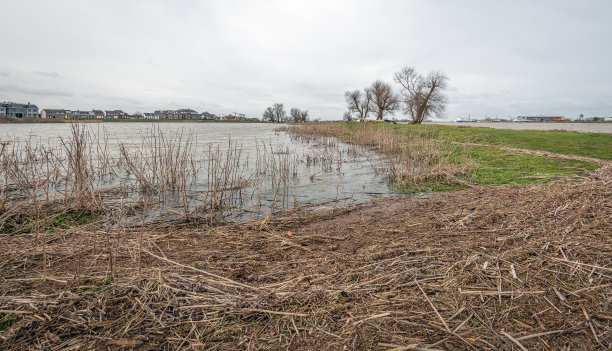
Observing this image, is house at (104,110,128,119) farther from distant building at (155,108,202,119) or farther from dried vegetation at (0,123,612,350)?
dried vegetation at (0,123,612,350)

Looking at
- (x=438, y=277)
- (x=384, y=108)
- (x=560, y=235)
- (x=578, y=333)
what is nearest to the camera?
(x=578, y=333)

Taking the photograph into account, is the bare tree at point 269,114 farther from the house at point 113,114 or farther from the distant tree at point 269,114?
the house at point 113,114

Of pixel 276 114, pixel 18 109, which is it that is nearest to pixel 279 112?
pixel 276 114

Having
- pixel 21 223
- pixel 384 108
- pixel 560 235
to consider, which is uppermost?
pixel 384 108

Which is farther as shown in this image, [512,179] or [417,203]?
[512,179]

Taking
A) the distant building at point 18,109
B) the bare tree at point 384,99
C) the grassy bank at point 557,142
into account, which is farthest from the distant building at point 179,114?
the grassy bank at point 557,142

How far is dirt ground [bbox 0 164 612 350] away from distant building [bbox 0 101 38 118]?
12540 centimetres

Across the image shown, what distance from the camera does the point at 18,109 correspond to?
9275 cm

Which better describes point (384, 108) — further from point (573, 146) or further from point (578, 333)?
point (578, 333)

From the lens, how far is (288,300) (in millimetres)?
2680

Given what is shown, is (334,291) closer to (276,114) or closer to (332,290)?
(332,290)

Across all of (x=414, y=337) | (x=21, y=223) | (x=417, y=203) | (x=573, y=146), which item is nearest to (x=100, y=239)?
(x=21, y=223)

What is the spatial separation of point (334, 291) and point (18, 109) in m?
135

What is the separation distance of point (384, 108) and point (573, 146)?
4797 centimetres
